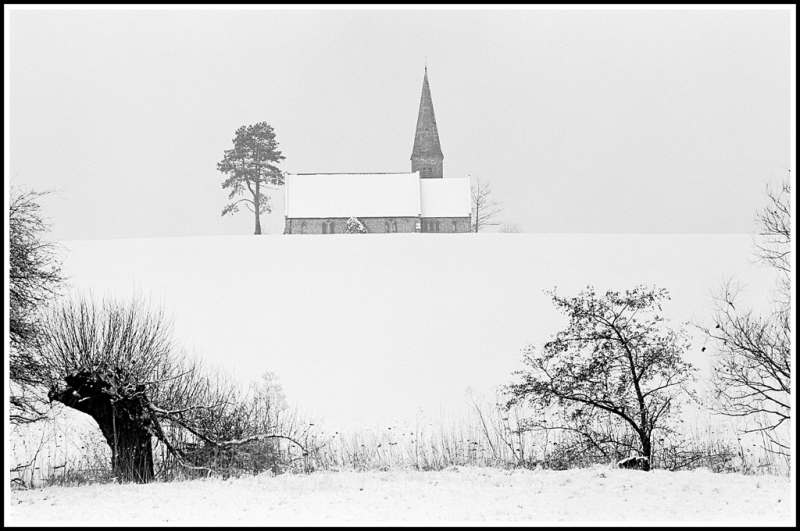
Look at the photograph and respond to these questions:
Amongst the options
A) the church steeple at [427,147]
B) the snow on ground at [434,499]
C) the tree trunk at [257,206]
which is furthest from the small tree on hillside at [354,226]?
the snow on ground at [434,499]

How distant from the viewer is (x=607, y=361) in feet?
39.8

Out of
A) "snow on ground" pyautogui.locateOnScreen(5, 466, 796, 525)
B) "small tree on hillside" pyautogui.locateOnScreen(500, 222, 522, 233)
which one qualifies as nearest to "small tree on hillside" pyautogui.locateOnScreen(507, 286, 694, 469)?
"snow on ground" pyautogui.locateOnScreen(5, 466, 796, 525)

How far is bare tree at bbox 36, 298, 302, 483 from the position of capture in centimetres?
1158

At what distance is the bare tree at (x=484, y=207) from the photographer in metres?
53.1

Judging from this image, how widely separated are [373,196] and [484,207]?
814 cm

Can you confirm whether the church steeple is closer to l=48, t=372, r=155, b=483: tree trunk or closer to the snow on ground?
l=48, t=372, r=155, b=483: tree trunk

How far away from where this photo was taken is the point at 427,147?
180 ft

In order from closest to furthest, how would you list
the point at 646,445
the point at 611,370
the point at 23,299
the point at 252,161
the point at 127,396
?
the point at 127,396
the point at 23,299
the point at 646,445
the point at 611,370
the point at 252,161

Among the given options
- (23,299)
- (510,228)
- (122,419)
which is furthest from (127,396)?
(510,228)

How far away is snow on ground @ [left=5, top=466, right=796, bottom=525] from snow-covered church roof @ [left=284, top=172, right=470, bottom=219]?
3808cm

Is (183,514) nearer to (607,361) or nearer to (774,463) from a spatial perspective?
(607,361)

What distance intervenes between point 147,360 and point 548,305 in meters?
17.6

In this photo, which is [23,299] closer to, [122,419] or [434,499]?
[122,419]

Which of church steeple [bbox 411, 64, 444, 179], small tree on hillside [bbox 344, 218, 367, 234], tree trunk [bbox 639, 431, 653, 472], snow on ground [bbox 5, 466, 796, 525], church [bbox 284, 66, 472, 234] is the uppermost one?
church steeple [bbox 411, 64, 444, 179]
